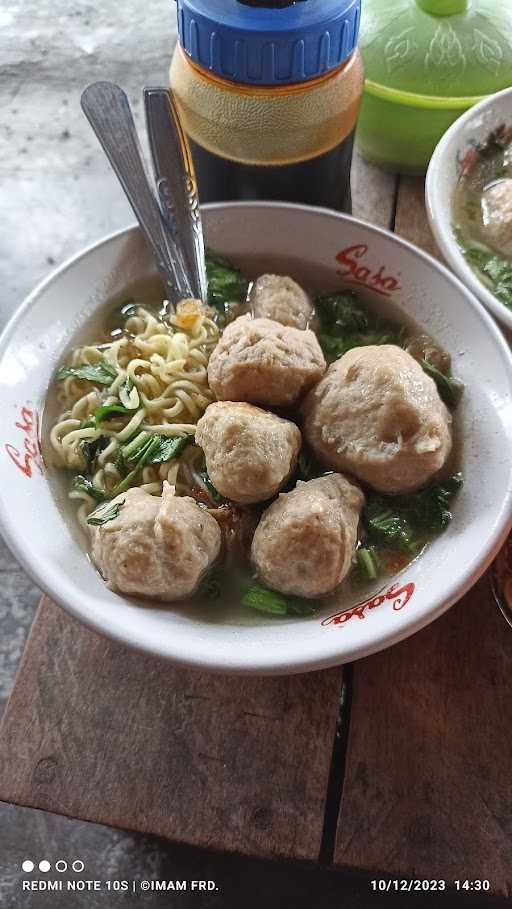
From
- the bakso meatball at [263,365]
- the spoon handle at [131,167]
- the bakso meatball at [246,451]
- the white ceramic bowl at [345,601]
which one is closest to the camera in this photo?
the white ceramic bowl at [345,601]

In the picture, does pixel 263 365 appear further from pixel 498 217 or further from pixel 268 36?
pixel 498 217

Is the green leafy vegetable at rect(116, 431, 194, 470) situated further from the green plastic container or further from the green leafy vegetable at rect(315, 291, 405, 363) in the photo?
the green plastic container

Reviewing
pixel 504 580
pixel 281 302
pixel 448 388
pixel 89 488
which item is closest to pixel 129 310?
pixel 281 302

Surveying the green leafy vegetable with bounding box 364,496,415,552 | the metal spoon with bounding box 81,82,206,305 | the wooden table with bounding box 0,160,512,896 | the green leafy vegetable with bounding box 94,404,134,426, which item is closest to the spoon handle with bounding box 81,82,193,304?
the metal spoon with bounding box 81,82,206,305

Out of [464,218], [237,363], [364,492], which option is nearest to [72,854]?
[364,492]

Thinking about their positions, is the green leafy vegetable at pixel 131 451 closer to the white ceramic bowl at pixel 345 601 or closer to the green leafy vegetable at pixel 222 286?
the white ceramic bowl at pixel 345 601

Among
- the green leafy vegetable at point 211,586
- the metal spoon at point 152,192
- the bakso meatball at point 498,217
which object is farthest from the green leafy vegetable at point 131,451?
the bakso meatball at point 498,217
